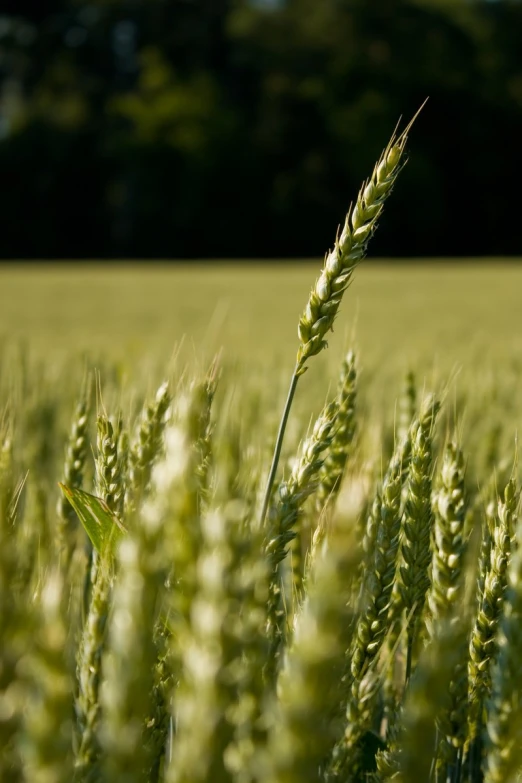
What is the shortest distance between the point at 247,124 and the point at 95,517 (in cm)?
3187

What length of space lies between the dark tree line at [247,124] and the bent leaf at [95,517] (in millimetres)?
25787

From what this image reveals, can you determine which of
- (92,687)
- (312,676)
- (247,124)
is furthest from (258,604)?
(247,124)

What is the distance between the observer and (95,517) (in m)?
0.85

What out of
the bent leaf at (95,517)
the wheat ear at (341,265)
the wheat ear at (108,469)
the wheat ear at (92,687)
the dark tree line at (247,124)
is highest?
the dark tree line at (247,124)

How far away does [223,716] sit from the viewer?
0.50 metres

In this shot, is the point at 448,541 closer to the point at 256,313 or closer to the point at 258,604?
the point at 258,604

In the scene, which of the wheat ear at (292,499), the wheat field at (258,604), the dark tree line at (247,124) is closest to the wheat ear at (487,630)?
the wheat field at (258,604)

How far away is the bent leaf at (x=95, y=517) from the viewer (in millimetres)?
831

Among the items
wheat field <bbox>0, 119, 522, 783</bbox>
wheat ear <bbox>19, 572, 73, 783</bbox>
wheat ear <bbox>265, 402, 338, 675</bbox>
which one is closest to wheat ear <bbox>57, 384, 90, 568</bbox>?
wheat field <bbox>0, 119, 522, 783</bbox>

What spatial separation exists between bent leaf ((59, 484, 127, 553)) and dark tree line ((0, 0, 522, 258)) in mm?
25787

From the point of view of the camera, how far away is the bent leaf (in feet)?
2.73

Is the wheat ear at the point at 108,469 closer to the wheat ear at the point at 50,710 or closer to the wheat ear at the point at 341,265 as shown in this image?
the wheat ear at the point at 341,265

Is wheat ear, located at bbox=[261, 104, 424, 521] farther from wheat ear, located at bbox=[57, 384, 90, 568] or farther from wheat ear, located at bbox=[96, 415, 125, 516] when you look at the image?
wheat ear, located at bbox=[57, 384, 90, 568]

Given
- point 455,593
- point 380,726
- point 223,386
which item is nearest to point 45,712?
point 455,593
